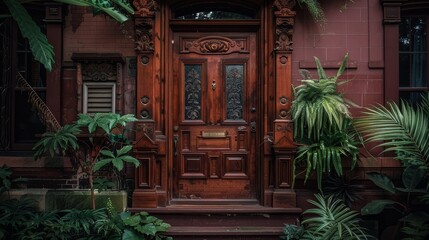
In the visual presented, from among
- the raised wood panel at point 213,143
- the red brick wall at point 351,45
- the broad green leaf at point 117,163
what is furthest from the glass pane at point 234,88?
the broad green leaf at point 117,163

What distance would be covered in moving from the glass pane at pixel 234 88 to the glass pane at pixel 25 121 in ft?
9.50

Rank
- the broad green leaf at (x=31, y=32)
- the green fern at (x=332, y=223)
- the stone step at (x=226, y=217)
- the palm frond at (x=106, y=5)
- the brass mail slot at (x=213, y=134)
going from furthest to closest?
1. the brass mail slot at (x=213, y=134)
2. the stone step at (x=226, y=217)
3. the green fern at (x=332, y=223)
4. the palm frond at (x=106, y=5)
5. the broad green leaf at (x=31, y=32)

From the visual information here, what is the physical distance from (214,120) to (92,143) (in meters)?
1.86

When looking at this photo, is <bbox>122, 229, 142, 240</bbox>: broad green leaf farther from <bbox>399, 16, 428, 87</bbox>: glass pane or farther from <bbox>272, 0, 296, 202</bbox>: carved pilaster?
<bbox>399, 16, 428, 87</bbox>: glass pane

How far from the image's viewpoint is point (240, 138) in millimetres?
7320

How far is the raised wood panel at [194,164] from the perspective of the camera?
7.31 metres

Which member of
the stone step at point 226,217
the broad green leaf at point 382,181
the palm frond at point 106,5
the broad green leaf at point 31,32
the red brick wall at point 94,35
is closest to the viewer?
the broad green leaf at point 31,32

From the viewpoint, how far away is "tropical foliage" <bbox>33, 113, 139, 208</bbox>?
19.9 feet

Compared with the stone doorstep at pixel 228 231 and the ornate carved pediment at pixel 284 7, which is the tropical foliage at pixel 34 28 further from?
the stone doorstep at pixel 228 231

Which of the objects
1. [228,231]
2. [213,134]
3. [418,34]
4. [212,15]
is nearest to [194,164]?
→ [213,134]

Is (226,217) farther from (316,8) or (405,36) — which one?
(405,36)

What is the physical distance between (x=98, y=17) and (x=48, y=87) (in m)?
1.28

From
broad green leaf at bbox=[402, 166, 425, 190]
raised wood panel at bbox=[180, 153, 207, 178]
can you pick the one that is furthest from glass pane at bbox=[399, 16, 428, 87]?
raised wood panel at bbox=[180, 153, 207, 178]

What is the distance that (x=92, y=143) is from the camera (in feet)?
21.4
